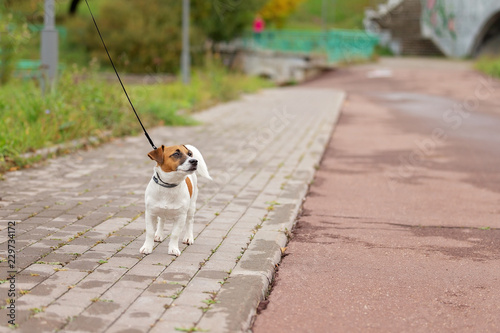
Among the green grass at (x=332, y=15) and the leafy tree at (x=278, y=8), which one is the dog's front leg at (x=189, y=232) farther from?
the green grass at (x=332, y=15)

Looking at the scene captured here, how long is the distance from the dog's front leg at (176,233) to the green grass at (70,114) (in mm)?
4248

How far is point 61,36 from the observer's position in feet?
124

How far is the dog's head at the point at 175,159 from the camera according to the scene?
5.34 metres

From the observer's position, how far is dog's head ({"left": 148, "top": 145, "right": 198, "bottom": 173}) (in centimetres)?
534

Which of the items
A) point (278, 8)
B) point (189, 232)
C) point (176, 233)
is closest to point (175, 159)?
point (176, 233)

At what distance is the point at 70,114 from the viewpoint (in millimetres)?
11945

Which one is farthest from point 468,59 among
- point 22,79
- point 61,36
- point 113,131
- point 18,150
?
point 18,150

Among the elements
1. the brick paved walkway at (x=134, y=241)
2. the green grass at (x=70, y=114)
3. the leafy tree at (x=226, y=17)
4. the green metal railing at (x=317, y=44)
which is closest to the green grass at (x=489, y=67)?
the green metal railing at (x=317, y=44)

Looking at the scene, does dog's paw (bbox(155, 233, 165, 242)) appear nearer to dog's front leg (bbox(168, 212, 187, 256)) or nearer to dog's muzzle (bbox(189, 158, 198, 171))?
dog's front leg (bbox(168, 212, 187, 256))

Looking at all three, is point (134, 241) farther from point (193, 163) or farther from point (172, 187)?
point (193, 163)

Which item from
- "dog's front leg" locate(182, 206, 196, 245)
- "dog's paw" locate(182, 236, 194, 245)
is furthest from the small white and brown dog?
"dog's paw" locate(182, 236, 194, 245)

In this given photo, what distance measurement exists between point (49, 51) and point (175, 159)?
796 cm

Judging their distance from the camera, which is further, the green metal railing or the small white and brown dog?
the green metal railing

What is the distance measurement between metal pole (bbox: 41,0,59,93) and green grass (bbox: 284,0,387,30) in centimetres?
4327
